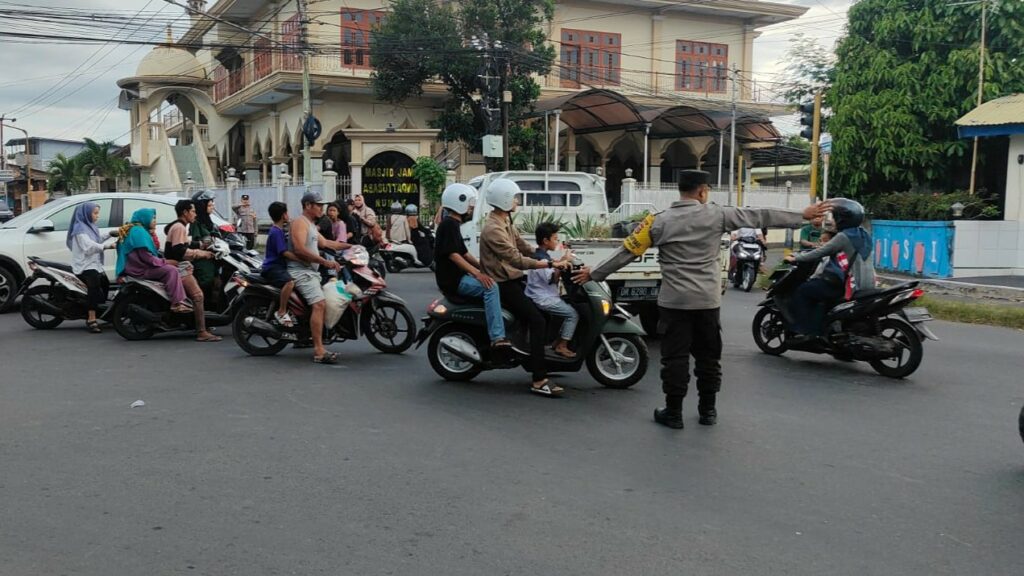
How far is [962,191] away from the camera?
1955 centimetres

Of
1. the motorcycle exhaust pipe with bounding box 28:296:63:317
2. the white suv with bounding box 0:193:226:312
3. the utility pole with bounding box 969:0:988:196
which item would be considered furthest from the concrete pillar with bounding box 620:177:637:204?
the motorcycle exhaust pipe with bounding box 28:296:63:317

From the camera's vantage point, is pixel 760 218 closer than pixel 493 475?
No

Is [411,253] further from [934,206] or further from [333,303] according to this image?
[333,303]

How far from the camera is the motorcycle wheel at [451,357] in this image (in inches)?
293

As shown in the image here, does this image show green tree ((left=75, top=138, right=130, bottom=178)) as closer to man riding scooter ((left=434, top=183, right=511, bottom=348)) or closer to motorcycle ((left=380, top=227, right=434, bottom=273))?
motorcycle ((left=380, top=227, right=434, bottom=273))

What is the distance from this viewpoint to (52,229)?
1232cm

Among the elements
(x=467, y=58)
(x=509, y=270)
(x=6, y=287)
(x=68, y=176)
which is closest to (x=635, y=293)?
(x=509, y=270)

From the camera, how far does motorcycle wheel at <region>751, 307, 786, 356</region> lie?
29.6 feet

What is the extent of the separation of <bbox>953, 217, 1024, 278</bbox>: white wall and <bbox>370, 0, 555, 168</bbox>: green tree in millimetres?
15202

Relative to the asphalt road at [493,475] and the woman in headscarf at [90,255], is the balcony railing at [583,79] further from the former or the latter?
the asphalt road at [493,475]

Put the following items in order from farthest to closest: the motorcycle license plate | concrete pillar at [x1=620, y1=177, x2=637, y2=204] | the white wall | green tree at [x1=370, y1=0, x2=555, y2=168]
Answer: green tree at [x1=370, y1=0, x2=555, y2=168]
concrete pillar at [x1=620, y1=177, x2=637, y2=204]
the white wall
the motorcycle license plate

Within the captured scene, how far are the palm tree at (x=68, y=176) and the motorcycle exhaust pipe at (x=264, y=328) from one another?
5346 centimetres

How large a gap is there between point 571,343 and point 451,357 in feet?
3.48

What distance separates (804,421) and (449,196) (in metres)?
3.24
